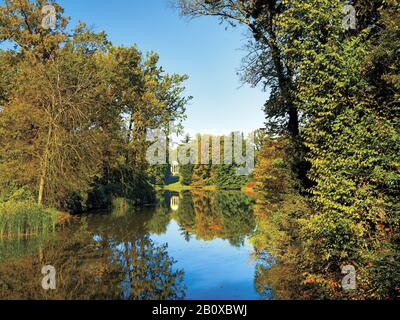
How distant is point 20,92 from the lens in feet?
65.9

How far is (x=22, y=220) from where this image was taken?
15.4 metres

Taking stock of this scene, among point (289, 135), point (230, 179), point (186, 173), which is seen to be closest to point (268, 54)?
point (289, 135)

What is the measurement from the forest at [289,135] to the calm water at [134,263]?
0.71m

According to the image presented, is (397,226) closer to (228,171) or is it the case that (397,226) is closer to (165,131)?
(165,131)

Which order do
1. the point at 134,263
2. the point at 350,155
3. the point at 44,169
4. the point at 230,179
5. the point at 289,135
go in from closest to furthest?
the point at 350,155, the point at 134,263, the point at 289,135, the point at 44,169, the point at 230,179

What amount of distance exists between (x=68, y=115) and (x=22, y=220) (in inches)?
247

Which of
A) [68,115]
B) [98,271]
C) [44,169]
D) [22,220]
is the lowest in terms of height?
[98,271]

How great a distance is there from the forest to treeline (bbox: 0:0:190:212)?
0.10 m

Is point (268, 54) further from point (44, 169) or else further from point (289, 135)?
point (44, 169)

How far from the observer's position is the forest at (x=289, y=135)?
25.6 feet

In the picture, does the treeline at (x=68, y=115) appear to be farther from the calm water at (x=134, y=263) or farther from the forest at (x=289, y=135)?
the calm water at (x=134, y=263)

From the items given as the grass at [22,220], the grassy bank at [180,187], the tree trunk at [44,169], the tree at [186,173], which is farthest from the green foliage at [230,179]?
the grass at [22,220]

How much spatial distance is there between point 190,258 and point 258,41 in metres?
9.60

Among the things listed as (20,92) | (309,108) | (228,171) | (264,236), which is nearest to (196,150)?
(228,171)
